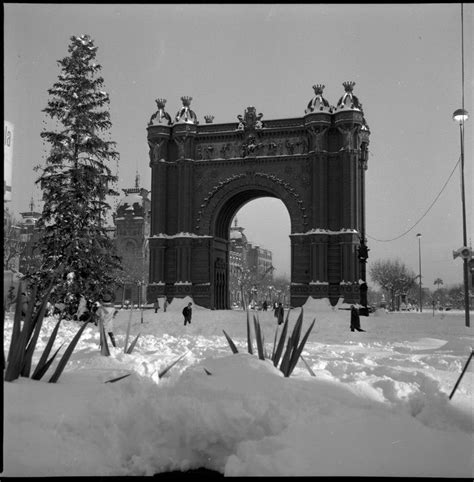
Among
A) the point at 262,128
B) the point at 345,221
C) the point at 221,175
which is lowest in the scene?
the point at 345,221

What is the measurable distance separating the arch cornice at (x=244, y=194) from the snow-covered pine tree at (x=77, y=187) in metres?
13.4

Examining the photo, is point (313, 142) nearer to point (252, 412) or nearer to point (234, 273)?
point (252, 412)

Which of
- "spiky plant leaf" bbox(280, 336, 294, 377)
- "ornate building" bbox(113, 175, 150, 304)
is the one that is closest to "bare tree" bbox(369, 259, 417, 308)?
"ornate building" bbox(113, 175, 150, 304)

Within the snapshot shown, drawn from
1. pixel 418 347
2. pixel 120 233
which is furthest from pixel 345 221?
pixel 120 233

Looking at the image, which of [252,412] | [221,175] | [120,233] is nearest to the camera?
[252,412]

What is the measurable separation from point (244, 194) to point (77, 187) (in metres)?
18.3

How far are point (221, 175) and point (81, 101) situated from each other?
50.3 feet

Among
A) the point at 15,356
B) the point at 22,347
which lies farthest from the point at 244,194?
the point at 15,356

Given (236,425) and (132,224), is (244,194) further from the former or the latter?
(132,224)

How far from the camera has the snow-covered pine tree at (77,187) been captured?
21.9 metres

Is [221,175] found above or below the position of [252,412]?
above

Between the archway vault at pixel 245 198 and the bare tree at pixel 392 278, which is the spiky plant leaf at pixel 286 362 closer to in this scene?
the archway vault at pixel 245 198

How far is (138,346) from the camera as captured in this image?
12.6 metres

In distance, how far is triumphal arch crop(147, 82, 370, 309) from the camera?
3491 cm
